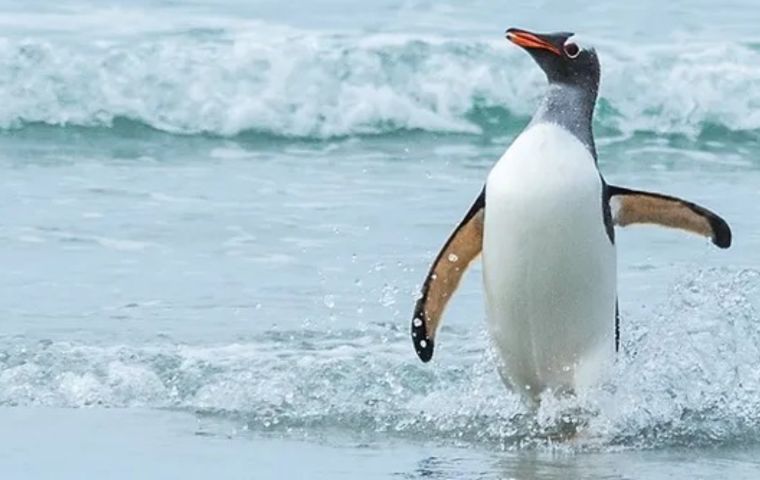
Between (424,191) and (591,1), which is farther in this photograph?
(591,1)

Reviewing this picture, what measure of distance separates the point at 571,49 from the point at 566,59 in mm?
38

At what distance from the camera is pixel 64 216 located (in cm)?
962

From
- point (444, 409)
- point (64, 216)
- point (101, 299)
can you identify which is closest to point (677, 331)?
point (444, 409)

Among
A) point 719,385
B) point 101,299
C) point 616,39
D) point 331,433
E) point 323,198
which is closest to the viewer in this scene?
point 331,433

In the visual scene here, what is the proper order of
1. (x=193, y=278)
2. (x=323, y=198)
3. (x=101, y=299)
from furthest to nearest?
1. (x=323, y=198)
2. (x=193, y=278)
3. (x=101, y=299)

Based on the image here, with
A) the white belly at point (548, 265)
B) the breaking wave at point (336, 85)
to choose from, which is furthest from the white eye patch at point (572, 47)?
the breaking wave at point (336, 85)

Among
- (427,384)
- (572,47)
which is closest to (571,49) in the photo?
(572,47)

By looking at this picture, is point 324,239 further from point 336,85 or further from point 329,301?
point 336,85

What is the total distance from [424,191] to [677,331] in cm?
483

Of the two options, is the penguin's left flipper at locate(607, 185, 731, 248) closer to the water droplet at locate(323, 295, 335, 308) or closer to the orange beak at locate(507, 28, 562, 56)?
the orange beak at locate(507, 28, 562, 56)

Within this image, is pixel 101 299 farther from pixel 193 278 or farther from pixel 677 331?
pixel 677 331

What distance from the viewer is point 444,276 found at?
19.3 ft

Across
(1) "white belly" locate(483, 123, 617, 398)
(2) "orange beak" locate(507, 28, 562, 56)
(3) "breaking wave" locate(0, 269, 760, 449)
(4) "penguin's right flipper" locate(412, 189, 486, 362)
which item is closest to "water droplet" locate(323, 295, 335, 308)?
(3) "breaking wave" locate(0, 269, 760, 449)

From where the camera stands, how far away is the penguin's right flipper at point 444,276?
5.77 m
